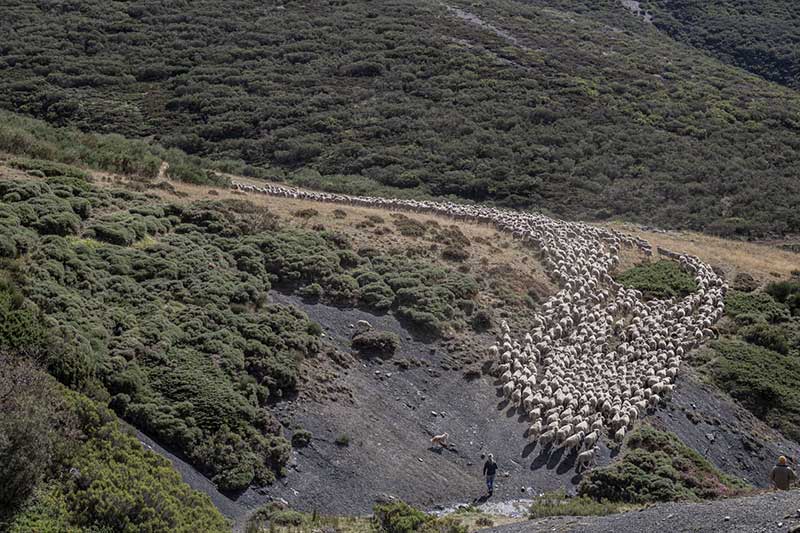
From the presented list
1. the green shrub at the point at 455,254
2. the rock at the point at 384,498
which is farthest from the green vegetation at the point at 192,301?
the rock at the point at 384,498

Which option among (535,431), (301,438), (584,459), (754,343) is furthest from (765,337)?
(301,438)

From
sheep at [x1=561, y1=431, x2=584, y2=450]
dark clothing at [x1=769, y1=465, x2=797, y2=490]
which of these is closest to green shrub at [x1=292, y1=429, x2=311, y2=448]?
sheep at [x1=561, y1=431, x2=584, y2=450]

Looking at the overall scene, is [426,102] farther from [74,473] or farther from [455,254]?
[74,473]

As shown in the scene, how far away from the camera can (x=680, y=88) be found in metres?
60.4

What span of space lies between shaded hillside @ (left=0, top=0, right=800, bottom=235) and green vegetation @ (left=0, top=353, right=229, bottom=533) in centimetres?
2668

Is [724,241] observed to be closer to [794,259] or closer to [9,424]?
[794,259]

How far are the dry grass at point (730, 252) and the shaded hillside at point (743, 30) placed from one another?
42.8 m

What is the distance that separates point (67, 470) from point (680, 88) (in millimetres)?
54663

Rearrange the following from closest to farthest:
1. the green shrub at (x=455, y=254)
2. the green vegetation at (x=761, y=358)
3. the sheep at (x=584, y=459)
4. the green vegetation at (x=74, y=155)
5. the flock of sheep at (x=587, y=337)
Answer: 1. the sheep at (x=584, y=459)
2. the flock of sheep at (x=587, y=337)
3. the green vegetation at (x=761, y=358)
4. the green vegetation at (x=74, y=155)
5. the green shrub at (x=455, y=254)

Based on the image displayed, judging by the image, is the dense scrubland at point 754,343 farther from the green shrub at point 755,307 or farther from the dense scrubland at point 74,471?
the dense scrubland at point 74,471

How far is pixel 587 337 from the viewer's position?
2475 cm

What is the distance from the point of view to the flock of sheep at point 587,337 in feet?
68.4

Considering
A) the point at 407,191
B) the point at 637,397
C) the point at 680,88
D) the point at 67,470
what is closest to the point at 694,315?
the point at 637,397

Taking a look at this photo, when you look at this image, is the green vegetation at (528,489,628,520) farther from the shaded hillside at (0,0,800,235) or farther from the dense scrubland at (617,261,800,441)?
the shaded hillside at (0,0,800,235)
